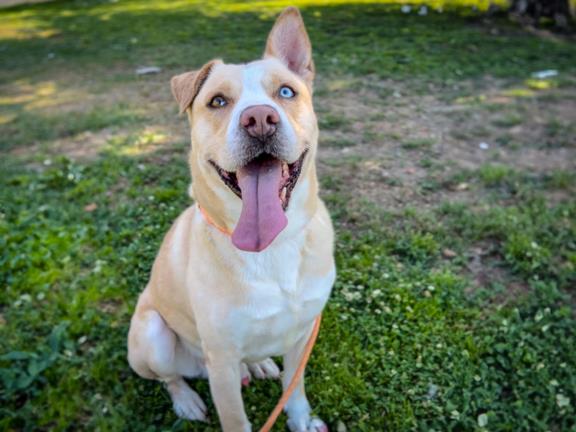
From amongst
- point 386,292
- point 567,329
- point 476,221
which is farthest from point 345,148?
point 567,329

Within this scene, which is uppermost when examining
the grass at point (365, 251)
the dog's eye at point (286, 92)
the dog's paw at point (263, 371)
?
the dog's eye at point (286, 92)

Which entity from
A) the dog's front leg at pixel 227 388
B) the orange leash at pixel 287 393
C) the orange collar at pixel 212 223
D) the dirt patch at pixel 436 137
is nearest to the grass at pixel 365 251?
the dirt patch at pixel 436 137

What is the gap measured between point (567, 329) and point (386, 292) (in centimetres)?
132

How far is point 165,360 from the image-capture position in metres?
3.02

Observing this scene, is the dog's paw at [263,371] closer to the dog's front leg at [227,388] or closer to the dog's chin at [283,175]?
the dog's front leg at [227,388]

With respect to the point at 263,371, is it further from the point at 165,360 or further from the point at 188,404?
the point at 165,360

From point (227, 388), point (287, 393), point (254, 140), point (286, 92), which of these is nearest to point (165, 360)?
point (227, 388)

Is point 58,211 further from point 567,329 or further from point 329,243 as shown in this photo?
point 567,329

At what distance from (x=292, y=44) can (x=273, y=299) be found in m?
1.42

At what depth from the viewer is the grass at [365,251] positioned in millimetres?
3295

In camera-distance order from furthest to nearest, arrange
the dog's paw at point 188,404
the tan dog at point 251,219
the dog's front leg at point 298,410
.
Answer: the dog's paw at point 188,404, the dog's front leg at point 298,410, the tan dog at point 251,219

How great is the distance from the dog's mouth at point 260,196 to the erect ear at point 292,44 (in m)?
0.73

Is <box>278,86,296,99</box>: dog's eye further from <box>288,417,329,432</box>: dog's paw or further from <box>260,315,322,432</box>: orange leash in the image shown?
<box>288,417,329,432</box>: dog's paw

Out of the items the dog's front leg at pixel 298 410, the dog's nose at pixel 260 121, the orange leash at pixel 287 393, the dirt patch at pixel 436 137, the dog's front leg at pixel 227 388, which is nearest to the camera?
the dog's nose at pixel 260 121
